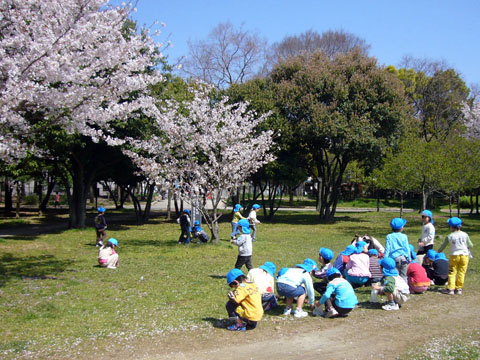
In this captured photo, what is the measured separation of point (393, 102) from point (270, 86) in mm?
7781

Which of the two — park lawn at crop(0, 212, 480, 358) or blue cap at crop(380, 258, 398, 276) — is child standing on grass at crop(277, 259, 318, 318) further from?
blue cap at crop(380, 258, 398, 276)

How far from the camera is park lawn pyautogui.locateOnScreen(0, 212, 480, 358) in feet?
22.9

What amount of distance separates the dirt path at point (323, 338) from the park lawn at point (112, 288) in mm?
571

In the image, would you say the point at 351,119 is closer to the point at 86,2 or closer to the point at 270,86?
the point at 270,86

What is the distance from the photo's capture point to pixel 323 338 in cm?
673

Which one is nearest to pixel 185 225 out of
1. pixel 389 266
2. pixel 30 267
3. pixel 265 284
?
pixel 30 267

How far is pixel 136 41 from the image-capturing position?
10523 millimetres

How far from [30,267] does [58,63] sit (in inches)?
253

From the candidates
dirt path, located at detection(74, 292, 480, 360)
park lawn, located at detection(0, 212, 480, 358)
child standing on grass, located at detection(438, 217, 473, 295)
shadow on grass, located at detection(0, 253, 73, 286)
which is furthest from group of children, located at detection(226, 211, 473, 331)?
shadow on grass, located at detection(0, 253, 73, 286)

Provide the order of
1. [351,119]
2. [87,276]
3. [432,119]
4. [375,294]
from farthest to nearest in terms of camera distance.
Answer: [432,119] → [351,119] → [87,276] → [375,294]

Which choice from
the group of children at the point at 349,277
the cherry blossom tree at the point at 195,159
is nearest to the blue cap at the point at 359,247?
the group of children at the point at 349,277

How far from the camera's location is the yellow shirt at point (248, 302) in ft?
23.1

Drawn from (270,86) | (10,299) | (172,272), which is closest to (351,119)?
(270,86)

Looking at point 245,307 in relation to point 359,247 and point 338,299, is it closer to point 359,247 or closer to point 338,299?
point 338,299
